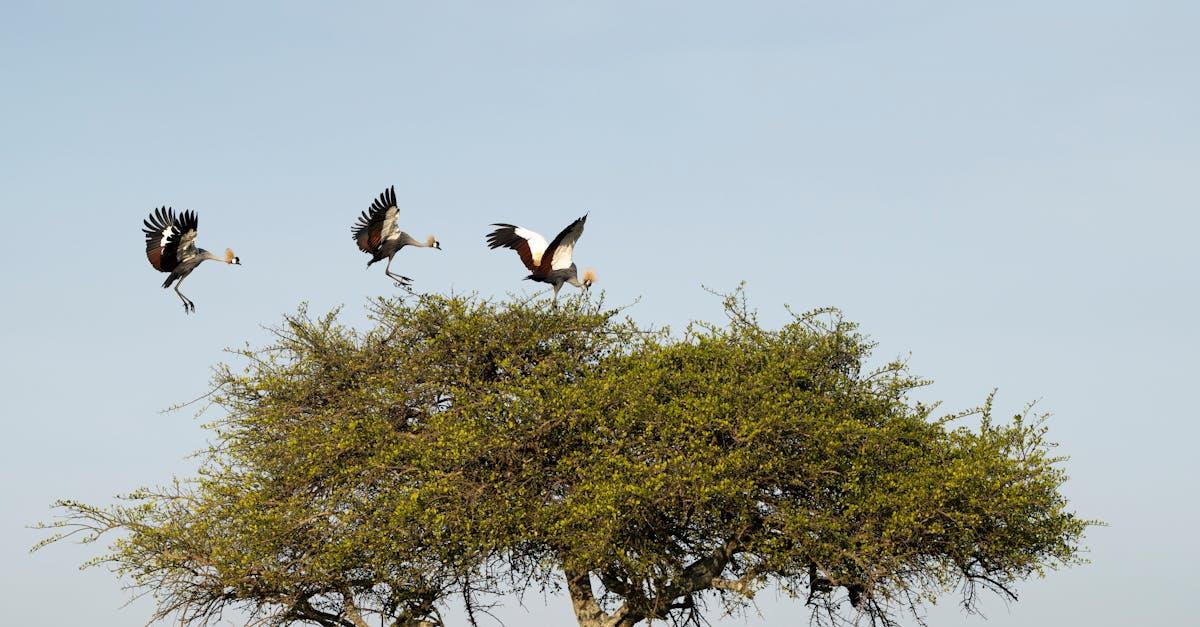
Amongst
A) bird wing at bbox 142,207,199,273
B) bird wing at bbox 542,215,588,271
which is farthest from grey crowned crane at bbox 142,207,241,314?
bird wing at bbox 542,215,588,271

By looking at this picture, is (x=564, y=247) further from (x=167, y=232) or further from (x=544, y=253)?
(x=167, y=232)

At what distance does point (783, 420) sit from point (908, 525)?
284cm

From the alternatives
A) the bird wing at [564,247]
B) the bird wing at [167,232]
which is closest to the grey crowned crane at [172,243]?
the bird wing at [167,232]

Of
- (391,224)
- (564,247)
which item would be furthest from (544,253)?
(391,224)

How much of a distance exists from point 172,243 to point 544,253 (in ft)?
23.0

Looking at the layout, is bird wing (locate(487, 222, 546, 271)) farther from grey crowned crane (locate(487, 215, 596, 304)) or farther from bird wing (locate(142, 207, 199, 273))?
bird wing (locate(142, 207, 199, 273))

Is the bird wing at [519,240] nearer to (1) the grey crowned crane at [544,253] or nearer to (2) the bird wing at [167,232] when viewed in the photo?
(1) the grey crowned crane at [544,253]

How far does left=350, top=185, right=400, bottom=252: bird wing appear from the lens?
25.6 m

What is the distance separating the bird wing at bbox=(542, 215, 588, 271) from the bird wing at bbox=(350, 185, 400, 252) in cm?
305

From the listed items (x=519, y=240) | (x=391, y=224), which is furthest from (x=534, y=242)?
(x=391, y=224)

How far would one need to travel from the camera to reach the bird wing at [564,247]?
1011 inches

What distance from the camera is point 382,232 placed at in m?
26.0

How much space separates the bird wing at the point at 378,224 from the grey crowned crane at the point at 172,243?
2.38 metres

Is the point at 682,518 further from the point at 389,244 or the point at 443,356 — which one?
the point at 389,244
